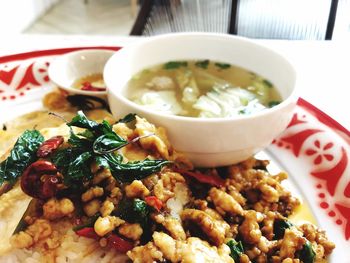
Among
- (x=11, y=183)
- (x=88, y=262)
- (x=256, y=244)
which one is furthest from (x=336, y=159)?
(x=11, y=183)

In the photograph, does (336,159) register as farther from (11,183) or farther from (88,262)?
(11,183)

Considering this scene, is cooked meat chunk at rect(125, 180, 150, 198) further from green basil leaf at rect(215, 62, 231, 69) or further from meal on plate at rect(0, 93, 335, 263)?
green basil leaf at rect(215, 62, 231, 69)

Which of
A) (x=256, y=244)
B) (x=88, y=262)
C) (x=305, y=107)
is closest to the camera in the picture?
(x=88, y=262)

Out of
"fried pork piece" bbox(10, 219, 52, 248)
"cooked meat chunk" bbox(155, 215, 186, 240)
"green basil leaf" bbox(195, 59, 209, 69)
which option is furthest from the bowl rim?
"fried pork piece" bbox(10, 219, 52, 248)

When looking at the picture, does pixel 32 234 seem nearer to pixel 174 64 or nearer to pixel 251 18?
pixel 174 64

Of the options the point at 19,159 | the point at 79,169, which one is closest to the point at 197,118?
the point at 79,169

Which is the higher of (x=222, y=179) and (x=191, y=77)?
(x=191, y=77)
